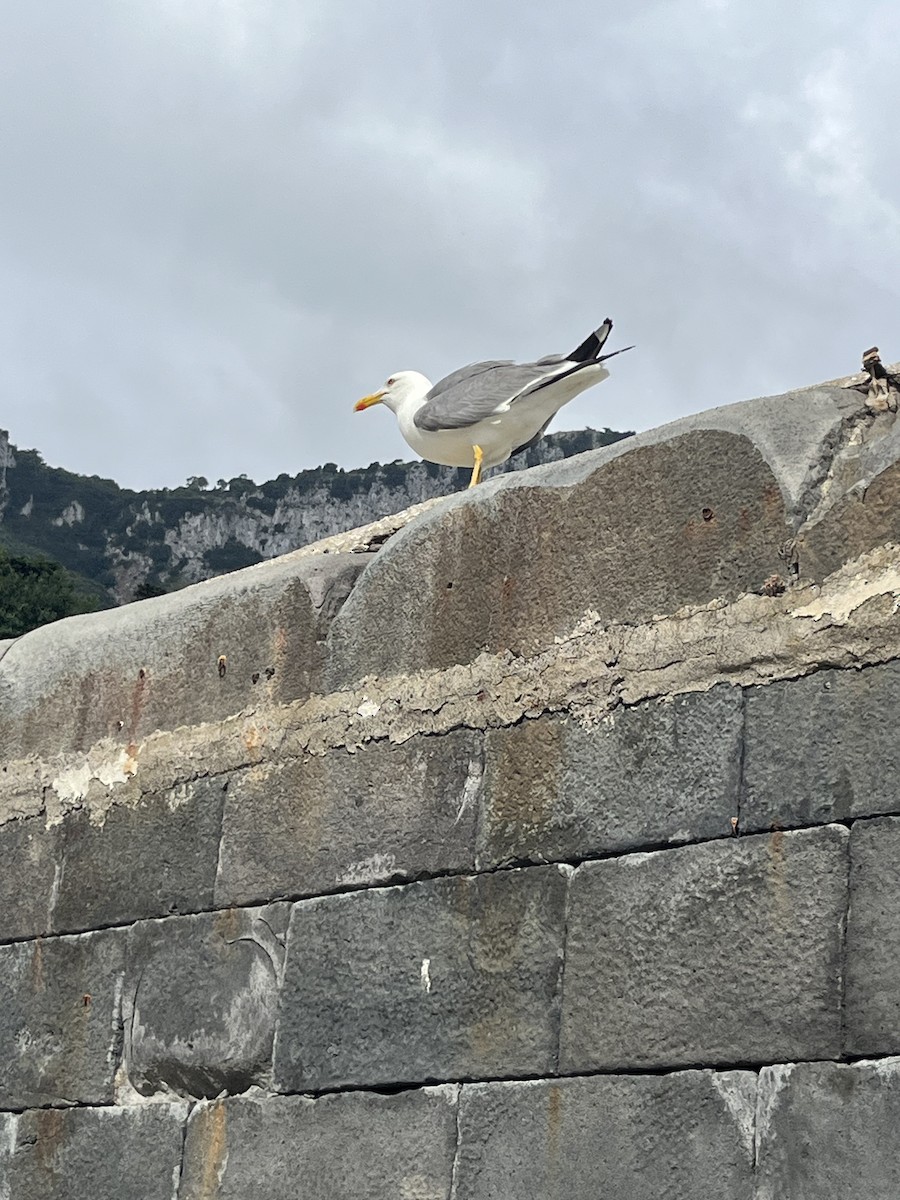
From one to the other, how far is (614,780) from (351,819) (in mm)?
768

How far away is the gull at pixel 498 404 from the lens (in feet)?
15.9

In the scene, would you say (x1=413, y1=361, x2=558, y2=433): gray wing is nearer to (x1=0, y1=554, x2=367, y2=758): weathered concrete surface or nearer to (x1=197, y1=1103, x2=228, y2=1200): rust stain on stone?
(x1=0, y1=554, x2=367, y2=758): weathered concrete surface

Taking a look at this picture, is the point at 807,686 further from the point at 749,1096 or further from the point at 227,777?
the point at 227,777

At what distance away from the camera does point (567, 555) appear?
12.2 feet

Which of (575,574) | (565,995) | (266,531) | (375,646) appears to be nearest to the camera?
(565,995)

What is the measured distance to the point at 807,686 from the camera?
3.19 metres

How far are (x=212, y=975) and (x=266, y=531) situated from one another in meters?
74.6

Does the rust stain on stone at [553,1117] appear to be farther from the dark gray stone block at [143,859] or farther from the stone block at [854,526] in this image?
the dark gray stone block at [143,859]

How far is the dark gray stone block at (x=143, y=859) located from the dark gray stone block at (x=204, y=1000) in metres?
0.08

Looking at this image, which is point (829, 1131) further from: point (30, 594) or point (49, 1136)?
point (30, 594)

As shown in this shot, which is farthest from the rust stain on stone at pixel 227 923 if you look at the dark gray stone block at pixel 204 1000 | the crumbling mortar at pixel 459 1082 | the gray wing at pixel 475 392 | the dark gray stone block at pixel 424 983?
the gray wing at pixel 475 392

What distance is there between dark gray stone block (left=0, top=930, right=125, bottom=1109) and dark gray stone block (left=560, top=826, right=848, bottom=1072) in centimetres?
151

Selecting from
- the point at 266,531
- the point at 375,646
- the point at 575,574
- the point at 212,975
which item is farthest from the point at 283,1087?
the point at 266,531

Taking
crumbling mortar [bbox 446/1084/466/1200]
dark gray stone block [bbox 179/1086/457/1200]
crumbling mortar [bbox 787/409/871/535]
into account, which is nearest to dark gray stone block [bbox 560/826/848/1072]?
crumbling mortar [bbox 446/1084/466/1200]
